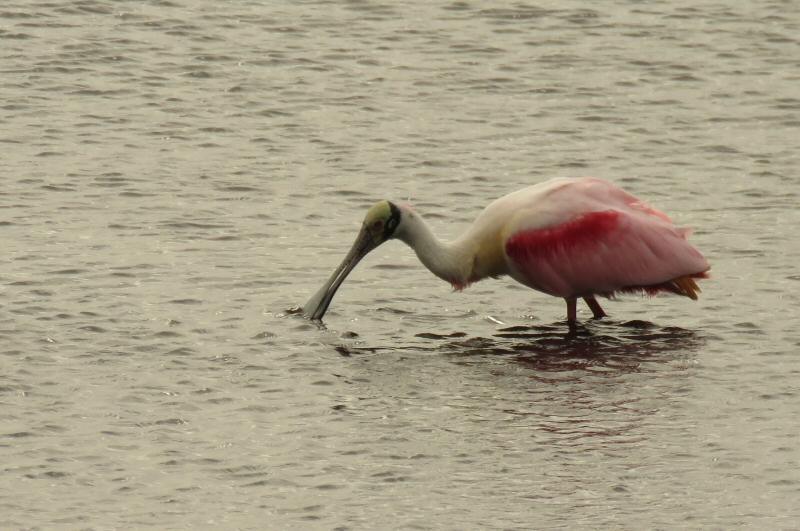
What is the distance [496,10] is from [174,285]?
940cm

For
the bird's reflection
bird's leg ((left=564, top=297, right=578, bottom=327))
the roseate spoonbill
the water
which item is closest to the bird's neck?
the roseate spoonbill

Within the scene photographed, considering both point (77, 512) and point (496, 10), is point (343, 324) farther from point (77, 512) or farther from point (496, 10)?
point (496, 10)

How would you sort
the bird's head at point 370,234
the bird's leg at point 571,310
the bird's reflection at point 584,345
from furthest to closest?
the bird's head at point 370,234, the bird's leg at point 571,310, the bird's reflection at point 584,345

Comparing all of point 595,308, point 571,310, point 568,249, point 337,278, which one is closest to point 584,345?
point 571,310

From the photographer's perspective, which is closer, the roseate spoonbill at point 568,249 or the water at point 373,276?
the water at point 373,276

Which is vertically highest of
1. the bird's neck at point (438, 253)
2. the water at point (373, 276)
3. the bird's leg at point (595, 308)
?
the bird's neck at point (438, 253)

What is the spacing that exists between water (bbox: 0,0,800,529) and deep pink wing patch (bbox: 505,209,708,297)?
31cm

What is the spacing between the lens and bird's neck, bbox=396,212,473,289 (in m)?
15.3

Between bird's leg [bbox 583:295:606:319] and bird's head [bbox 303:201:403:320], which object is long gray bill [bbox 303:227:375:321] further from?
bird's leg [bbox 583:295:606:319]

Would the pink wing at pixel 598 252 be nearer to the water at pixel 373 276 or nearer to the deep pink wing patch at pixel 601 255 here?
the deep pink wing patch at pixel 601 255

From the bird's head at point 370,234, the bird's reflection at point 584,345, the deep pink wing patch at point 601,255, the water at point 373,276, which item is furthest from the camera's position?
the bird's head at point 370,234

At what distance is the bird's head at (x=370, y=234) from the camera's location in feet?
50.7

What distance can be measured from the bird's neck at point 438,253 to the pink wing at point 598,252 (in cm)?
34

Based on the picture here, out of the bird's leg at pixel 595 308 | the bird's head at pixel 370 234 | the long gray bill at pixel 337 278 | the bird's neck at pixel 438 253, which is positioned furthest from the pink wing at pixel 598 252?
the long gray bill at pixel 337 278
